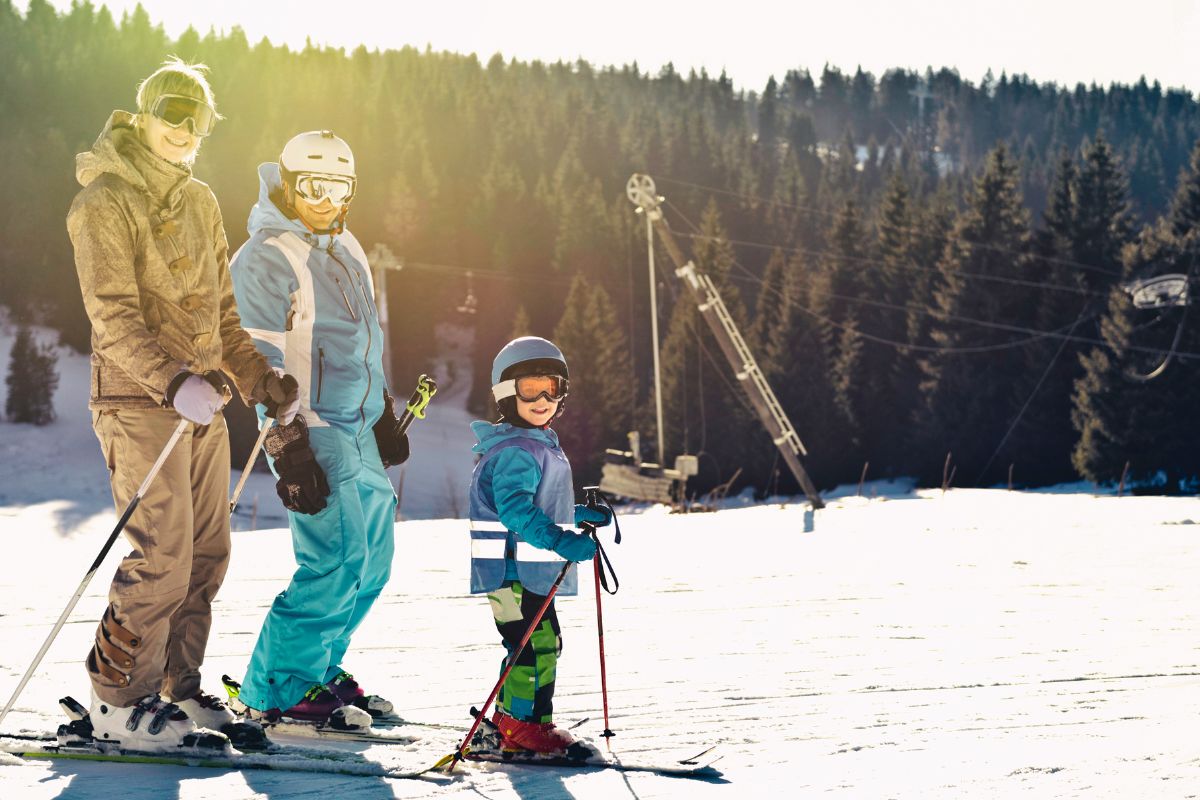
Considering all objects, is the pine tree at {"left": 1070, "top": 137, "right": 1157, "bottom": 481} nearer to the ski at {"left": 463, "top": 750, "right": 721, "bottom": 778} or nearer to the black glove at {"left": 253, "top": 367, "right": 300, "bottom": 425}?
the ski at {"left": 463, "top": 750, "right": 721, "bottom": 778}

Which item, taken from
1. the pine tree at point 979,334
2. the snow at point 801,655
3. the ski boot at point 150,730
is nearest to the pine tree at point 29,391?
the pine tree at point 979,334

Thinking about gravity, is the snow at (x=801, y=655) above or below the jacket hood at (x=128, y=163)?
below

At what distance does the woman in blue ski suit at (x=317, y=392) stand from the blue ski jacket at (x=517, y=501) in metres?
0.50

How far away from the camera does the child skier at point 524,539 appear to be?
353cm

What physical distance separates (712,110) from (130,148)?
425ft

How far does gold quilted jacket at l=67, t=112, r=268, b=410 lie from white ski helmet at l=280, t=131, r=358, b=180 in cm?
31

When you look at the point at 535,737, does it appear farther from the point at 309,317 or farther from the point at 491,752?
the point at 309,317

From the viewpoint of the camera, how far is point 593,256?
67.6 m

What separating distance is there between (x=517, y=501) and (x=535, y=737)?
0.68 metres

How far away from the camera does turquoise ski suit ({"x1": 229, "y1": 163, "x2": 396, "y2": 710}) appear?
3.86 m

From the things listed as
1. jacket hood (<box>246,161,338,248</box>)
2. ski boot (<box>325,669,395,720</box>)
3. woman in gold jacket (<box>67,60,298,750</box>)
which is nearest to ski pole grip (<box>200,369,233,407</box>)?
woman in gold jacket (<box>67,60,298,750</box>)

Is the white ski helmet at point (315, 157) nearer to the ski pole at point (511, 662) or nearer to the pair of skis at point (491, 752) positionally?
the ski pole at point (511, 662)

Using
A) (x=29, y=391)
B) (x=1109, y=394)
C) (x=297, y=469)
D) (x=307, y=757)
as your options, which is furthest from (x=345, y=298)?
(x=29, y=391)

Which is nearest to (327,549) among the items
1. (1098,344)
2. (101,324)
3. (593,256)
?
(101,324)
